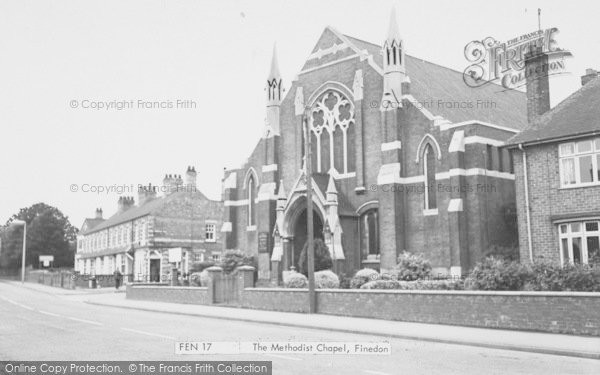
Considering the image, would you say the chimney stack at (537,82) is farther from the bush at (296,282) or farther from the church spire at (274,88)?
the church spire at (274,88)

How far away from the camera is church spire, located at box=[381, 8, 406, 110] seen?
111 ft

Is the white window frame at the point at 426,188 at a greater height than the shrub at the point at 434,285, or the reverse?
the white window frame at the point at 426,188

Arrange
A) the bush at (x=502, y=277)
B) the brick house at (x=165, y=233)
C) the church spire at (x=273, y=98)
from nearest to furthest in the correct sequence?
the bush at (x=502, y=277)
the church spire at (x=273, y=98)
the brick house at (x=165, y=233)

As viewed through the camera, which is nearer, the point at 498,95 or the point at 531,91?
the point at 531,91

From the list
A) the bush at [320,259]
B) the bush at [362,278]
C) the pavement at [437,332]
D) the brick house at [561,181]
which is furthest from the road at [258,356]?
the bush at [320,259]

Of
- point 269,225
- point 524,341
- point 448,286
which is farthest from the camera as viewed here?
point 269,225

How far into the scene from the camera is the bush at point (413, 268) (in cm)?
2933

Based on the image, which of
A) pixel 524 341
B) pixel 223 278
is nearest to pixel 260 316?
pixel 223 278

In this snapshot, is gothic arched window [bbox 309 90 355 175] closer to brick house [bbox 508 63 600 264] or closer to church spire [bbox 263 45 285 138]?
church spire [bbox 263 45 285 138]

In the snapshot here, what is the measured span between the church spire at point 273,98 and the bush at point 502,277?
22.0 m

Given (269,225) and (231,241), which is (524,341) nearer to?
(269,225)

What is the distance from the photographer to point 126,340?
48.4 feet

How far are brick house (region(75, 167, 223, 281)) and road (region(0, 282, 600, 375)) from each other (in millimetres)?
33786

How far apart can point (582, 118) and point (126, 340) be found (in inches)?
717
